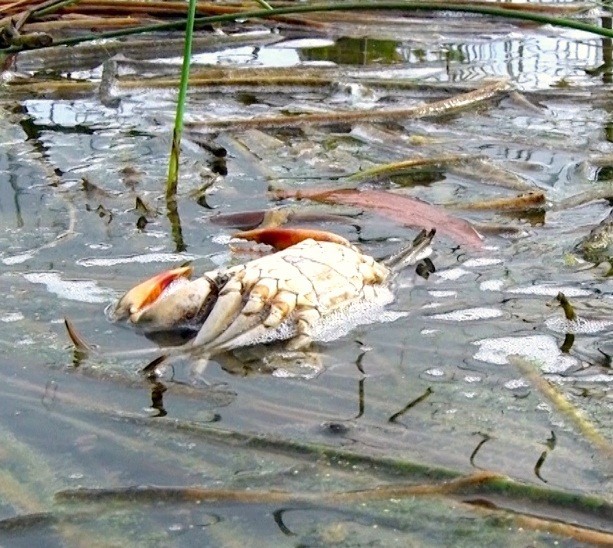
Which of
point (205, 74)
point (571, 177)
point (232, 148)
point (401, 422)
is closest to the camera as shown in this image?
point (401, 422)

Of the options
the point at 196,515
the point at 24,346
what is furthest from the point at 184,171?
the point at 196,515

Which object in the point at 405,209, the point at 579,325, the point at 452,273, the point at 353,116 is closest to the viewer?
the point at 579,325

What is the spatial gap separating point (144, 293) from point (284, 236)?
540mm

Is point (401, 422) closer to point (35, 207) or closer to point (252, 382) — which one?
point (252, 382)

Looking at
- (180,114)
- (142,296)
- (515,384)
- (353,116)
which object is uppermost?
(180,114)

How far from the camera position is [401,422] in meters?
2.17

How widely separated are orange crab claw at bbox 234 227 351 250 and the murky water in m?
0.10

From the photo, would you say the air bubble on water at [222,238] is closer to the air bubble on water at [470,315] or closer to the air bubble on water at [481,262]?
the air bubble on water at [481,262]

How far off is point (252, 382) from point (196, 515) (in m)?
0.56

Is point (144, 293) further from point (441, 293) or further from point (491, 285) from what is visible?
point (491, 285)

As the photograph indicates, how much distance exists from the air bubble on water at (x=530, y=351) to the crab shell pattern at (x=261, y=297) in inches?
14.3

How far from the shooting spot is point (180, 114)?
3355mm

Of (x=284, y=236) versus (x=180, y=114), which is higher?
Answer: (x=180, y=114)

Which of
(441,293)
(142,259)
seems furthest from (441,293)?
(142,259)
